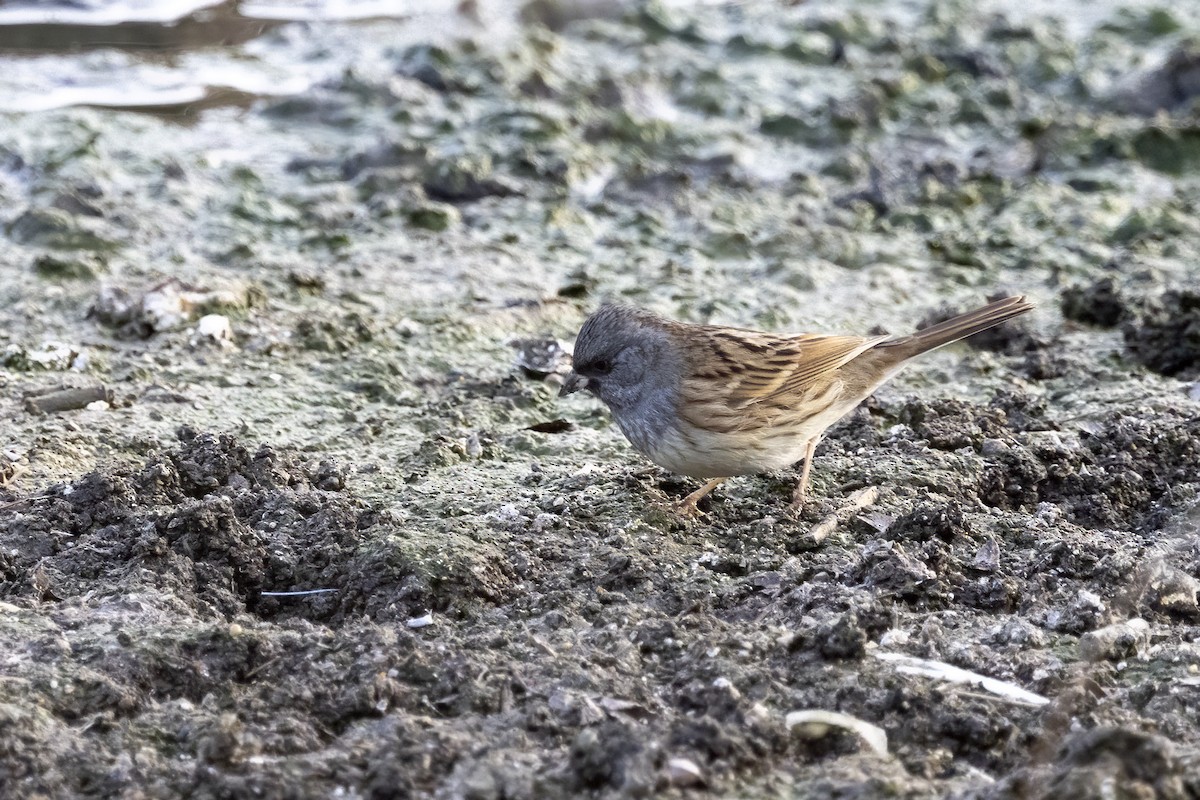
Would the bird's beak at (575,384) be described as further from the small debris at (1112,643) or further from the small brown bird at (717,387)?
the small debris at (1112,643)

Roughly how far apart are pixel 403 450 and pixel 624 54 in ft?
20.9

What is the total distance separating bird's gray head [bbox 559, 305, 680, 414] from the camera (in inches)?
199

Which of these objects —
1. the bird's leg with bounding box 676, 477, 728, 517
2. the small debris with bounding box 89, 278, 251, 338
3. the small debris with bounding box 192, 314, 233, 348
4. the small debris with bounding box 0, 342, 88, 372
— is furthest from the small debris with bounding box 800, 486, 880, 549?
the small debris with bounding box 0, 342, 88, 372

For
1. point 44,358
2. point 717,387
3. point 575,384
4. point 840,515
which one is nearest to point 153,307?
point 44,358

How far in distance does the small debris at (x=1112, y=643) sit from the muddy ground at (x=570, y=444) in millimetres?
12

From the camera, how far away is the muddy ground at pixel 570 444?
3.58 meters

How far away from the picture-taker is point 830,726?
143 inches

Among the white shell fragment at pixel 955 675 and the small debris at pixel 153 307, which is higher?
the white shell fragment at pixel 955 675

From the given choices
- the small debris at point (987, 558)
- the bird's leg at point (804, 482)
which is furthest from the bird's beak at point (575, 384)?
the small debris at point (987, 558)

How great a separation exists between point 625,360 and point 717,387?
0.36 m

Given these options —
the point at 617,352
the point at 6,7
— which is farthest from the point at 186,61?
the point at 617,352

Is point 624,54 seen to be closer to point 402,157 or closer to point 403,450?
point 402,157

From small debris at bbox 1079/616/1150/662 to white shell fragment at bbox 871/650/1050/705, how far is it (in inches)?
11.6

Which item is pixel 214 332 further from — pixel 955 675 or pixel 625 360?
pixel 955 675
